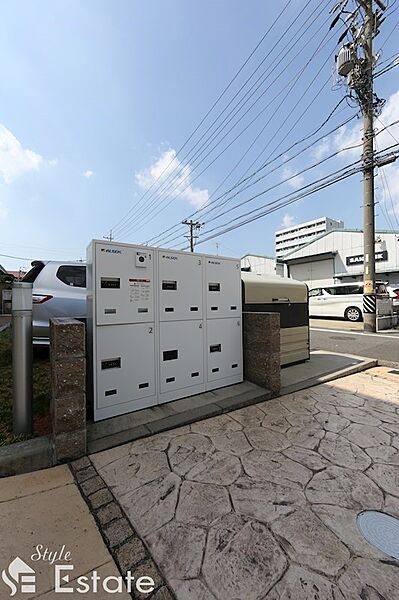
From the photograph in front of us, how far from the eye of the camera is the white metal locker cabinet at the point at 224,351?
348 cm

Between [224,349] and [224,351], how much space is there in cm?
3

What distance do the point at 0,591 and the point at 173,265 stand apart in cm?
267

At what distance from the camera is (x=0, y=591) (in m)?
1.19

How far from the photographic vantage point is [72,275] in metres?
4.30

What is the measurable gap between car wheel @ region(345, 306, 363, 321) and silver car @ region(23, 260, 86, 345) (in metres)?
11.3

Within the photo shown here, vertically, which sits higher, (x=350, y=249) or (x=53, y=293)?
(x=350, y=249)

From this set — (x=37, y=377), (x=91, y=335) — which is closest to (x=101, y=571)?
(x=91, y=335)

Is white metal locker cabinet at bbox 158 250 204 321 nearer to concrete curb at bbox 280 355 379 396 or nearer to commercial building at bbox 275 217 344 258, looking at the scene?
concrete curb at bbox 280 355 379 396

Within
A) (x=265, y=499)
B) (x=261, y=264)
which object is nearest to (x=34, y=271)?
(x=265, y=499)

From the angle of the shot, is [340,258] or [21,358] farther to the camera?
[340,258]

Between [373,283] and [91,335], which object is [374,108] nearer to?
[373,283]

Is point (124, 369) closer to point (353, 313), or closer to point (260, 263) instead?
point (353, 313)

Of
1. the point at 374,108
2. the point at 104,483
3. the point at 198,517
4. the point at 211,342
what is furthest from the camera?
the point at 374,108

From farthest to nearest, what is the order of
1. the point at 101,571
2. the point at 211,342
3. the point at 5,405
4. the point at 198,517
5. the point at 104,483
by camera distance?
the point at 211,342 < the point at 5,405 < the point at 104,483 < the point at 198,517 < the point at 101,571
